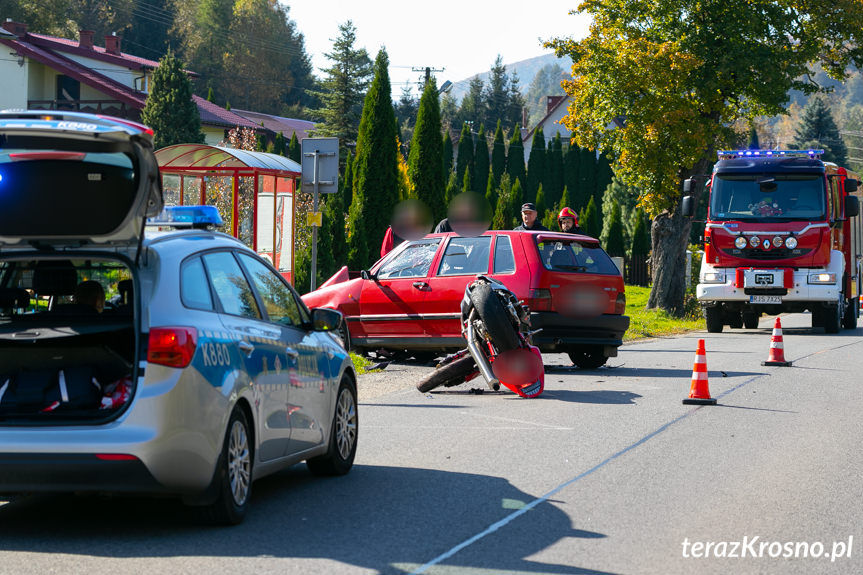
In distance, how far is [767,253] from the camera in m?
24.8

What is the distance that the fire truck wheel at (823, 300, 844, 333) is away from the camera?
25.6 metres

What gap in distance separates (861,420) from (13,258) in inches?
321

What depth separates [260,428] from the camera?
7.11 m

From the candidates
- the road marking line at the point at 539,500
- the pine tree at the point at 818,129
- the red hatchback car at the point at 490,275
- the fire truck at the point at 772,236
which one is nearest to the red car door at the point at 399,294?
the red hatchback car at the point at 490,275

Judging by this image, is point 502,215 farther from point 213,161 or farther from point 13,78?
point 213,161

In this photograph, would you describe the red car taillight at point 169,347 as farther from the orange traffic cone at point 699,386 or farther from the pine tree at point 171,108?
the pine tree at point 171,108

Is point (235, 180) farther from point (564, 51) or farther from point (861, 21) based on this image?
point (861, 21)

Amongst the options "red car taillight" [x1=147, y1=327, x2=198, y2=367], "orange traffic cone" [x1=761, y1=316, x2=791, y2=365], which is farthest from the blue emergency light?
"orange traffic cone" [x1=761, y1=316, x2=791, y2=365]

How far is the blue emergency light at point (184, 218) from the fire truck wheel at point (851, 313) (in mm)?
22945

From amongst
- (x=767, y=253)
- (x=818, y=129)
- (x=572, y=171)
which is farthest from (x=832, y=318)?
(x=818, y=129)

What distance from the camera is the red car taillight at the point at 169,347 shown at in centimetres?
633

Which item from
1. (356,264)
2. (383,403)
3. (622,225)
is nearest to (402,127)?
(622,225)

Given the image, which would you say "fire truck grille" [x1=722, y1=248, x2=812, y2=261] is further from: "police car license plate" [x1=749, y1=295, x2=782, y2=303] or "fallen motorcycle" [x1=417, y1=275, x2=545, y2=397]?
"fallen motorcycle" [x1=417, y1=275, x2=545, y2=397]

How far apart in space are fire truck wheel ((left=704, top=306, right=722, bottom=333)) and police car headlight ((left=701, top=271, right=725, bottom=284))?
1.06 m
